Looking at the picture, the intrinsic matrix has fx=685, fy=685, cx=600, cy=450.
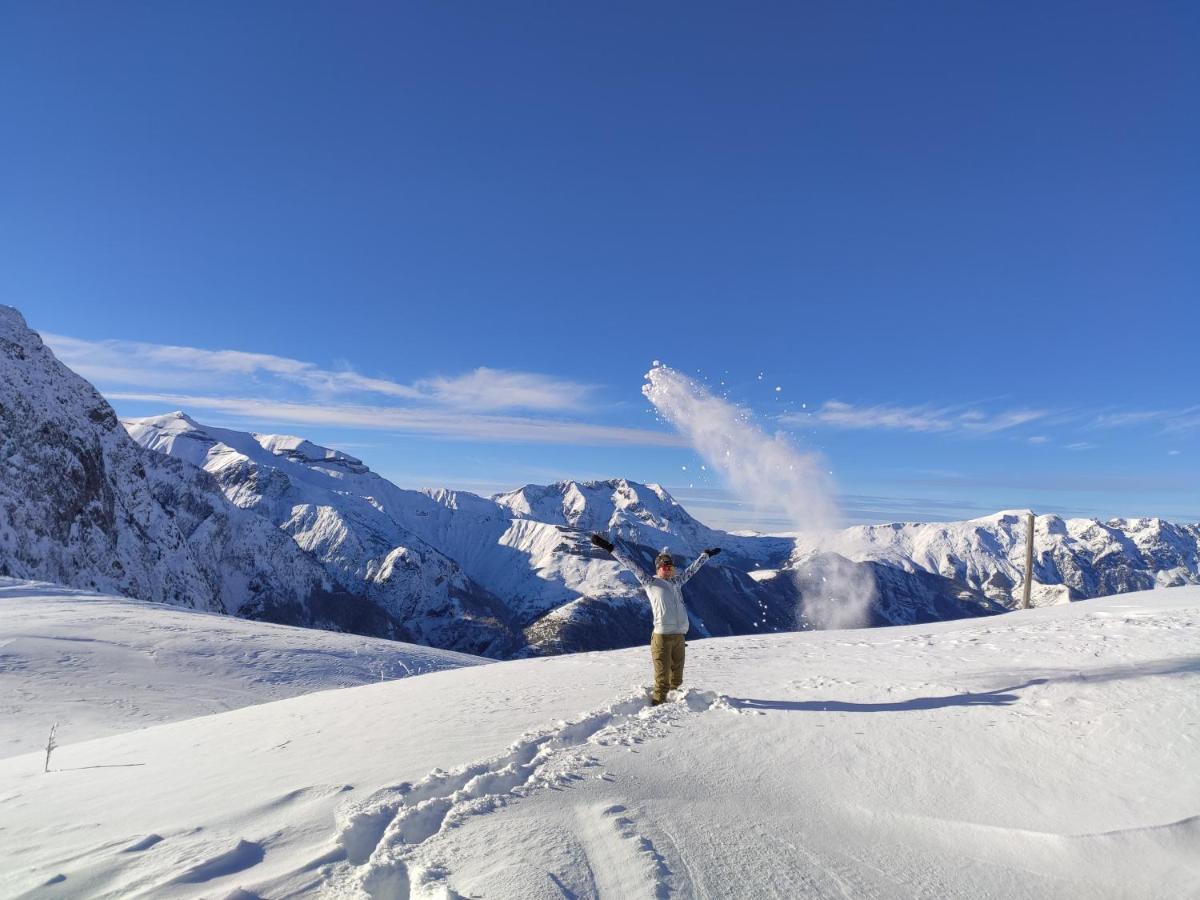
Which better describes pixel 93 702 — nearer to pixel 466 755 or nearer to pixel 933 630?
pixel 466 755

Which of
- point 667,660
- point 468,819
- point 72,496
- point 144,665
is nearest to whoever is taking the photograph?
point 468,819

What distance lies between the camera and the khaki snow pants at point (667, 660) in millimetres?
10203

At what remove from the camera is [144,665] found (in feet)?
64.9

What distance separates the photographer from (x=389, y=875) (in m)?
4.80

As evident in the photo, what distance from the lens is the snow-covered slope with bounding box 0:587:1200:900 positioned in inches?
194

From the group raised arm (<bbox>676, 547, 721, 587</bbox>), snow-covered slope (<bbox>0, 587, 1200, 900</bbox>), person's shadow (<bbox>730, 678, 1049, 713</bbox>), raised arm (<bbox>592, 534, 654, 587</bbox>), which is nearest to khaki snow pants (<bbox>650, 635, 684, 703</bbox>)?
snow-covered slope (<bbox>0, 587, 1200, 900</bbox>)

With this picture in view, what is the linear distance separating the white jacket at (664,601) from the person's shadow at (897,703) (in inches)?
56.1

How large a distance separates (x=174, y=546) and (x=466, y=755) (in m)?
218

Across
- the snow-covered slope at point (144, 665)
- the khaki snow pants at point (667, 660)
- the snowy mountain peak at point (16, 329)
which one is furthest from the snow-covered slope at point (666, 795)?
the snowy mountain peak at point (16, 329)

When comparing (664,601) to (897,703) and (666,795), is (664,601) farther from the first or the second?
(666,795)

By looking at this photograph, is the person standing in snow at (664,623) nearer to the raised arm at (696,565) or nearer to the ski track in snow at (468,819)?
the raised arm at (696,565)

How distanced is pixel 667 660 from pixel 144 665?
17.3 m

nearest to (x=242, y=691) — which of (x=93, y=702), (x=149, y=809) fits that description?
(x=93, y=702)

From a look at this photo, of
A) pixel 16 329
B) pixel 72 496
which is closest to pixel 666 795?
pixel 72 496
